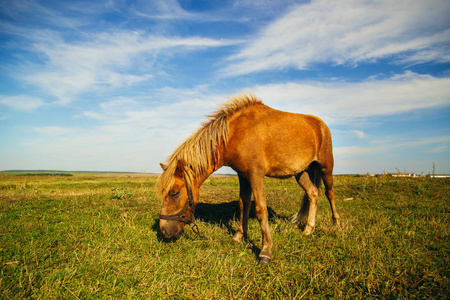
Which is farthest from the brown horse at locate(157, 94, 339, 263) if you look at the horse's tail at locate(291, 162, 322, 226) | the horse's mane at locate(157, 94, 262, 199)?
the horse's tail at locate(291, 162, 322, 226)

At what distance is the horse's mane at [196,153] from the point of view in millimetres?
4418

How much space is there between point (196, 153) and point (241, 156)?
859 mm

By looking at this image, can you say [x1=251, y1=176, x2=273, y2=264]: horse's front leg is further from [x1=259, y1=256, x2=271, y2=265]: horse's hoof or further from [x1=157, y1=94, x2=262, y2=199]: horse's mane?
[x1=157, y1=94, x2=262, y2=199]: horse's mane

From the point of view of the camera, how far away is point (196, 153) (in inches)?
180

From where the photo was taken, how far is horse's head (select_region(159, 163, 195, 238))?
4.29 meters

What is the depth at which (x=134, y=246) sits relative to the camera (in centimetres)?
424

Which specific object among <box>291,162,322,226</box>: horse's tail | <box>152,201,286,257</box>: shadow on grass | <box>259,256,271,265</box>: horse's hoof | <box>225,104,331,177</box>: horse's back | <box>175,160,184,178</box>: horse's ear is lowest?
<box>259,256,271,265</box>: horse's hoof

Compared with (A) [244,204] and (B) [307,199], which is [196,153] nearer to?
(A) [244,204]

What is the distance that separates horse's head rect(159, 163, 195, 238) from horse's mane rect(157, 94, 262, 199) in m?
0.07

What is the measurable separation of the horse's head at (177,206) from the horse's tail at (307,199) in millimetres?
3149

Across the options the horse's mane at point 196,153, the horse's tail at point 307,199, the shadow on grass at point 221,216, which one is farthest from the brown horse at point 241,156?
the horse's tail at point 307,199

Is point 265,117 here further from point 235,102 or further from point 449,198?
point 449,198

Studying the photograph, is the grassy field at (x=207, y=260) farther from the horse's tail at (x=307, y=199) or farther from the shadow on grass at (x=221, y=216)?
the horse's tail at (x=307, y=199)

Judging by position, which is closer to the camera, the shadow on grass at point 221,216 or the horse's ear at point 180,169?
the horse's ear at point 180,169
